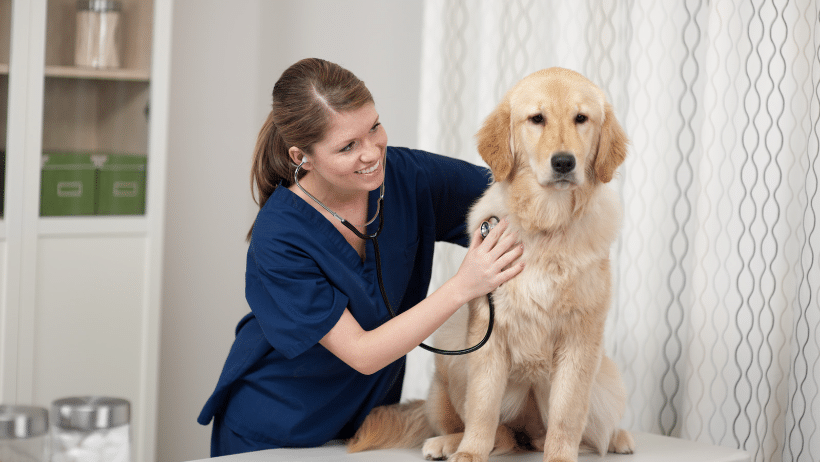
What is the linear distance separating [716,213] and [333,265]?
0.91 meters

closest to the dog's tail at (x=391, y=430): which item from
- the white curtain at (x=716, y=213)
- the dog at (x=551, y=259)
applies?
the dog at (x=551, y=259)

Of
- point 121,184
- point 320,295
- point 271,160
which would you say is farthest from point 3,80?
point 320,295

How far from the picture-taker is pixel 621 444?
1.34 m

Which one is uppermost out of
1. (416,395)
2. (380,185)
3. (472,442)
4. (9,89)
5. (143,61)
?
(143,61)

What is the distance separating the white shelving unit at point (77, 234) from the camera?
6.75 ft

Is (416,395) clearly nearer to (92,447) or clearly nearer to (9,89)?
(9,89)

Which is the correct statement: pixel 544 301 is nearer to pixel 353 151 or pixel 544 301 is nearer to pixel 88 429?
pixel 353 151

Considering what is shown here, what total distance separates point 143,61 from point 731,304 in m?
1.87

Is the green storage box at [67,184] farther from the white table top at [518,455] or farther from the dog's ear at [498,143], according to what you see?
the dog's ear at [498,143]

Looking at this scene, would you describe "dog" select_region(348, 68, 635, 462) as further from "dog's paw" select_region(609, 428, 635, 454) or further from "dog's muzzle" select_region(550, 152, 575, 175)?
"dog's paw" select_region(609, 428, 635, 454)

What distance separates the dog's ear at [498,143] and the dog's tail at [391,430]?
1.72 feet

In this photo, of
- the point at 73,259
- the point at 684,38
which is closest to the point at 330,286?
the point at 684,38

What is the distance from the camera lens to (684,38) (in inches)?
65.9

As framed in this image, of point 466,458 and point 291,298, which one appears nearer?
point 466,458
